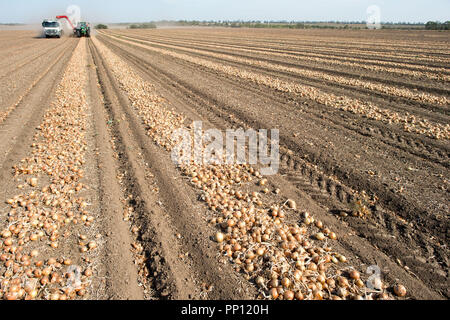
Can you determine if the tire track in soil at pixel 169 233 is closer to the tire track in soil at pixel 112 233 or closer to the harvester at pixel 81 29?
the tire track in soil at pixel 112 233

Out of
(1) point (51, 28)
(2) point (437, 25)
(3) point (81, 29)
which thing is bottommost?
(1) point (51, 28)

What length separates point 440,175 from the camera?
16.7ft

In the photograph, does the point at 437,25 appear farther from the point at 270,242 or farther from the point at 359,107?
the point at 270,242

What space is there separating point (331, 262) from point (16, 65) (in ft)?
71.8

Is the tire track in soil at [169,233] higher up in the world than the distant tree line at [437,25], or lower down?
lower down

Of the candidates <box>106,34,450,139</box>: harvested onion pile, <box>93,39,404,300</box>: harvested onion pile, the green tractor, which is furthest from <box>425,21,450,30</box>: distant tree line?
<box>93,39,404,300</box>: harvested onion pile

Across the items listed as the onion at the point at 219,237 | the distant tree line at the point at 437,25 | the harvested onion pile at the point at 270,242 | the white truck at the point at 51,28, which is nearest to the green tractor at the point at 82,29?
the white truck at the point at 51,28

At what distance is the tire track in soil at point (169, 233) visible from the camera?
3098 mm

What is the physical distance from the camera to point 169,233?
12.7 ft

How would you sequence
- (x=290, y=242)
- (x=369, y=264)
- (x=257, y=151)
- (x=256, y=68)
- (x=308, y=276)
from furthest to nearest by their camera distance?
(x=256, y=68) → (x=257, y=151) → (x=290, y=242) → (x=369, y=264) → (x=308, y=276)

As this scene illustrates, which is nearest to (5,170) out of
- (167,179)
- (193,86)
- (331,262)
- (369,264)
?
(167,179)

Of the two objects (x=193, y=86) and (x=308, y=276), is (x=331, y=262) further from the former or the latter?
(x=193, y=86)

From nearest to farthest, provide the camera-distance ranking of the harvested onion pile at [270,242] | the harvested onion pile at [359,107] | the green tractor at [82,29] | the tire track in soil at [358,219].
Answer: the harvested onion pile at [270,242], the tire track in soil at [358,219], the harvested onion pile at [359,107], the green tractor at [82,29]

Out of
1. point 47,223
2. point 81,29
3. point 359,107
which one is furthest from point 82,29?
point 47,223
